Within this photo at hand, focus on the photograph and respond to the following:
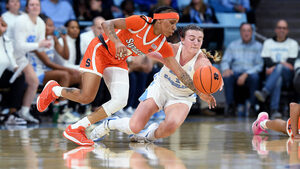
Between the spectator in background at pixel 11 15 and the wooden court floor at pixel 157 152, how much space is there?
8.27ft

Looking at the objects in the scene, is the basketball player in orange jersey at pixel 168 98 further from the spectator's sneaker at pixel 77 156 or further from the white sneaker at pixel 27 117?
the white sneaker at pixel 27 117

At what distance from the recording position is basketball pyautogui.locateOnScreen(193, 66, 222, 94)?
4.54 m

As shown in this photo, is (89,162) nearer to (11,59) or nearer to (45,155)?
(45,155)

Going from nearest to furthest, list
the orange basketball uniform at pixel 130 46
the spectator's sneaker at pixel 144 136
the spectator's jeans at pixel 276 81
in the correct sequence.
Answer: the orange basketball uniform at pixel 130 46 → the spectator's sneaker at pixel 144 136 → the spectator's jeans at pixel 276 81

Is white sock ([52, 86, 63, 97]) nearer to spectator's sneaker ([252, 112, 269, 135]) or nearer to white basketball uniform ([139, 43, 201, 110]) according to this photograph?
white basketball uniform ([139, 43, 201, 110])

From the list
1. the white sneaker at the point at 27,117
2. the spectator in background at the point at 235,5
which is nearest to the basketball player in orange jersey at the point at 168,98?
the white sneaker at the point at 27,117

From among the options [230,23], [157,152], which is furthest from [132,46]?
[230,23]

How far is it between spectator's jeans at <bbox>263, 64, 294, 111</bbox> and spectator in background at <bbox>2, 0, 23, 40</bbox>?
15.3 ft

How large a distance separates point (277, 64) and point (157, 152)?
587cm

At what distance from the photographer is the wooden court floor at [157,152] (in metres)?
3.51

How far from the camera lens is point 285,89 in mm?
9789

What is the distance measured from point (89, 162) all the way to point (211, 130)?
3.39 m

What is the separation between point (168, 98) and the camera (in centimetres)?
518

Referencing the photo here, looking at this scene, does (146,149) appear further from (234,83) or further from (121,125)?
(234,83)
